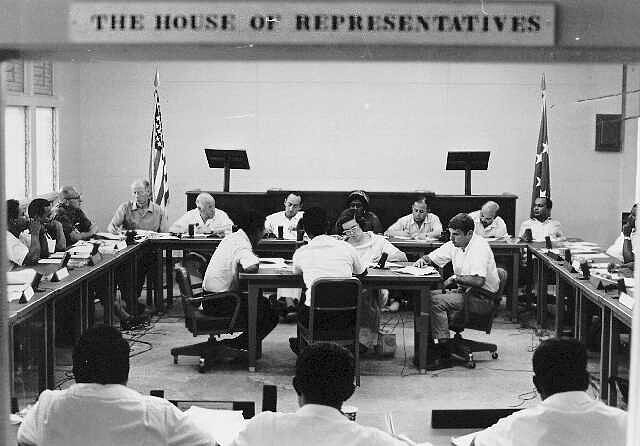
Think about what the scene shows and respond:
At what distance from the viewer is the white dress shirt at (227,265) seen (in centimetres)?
671

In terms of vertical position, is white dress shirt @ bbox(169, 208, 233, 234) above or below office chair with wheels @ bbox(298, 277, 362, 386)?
above

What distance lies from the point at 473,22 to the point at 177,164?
10.6 metres

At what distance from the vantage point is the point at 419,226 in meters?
9.72

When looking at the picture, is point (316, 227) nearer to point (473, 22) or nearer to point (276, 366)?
point (276, 366)

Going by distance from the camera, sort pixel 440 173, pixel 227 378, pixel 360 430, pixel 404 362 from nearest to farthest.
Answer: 1. pixel 360 430
2. pixel 227 378
3. pixel 404 362
4. pixel 440 173

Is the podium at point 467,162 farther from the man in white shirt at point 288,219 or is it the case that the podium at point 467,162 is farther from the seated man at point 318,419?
the seated man at point 318,419

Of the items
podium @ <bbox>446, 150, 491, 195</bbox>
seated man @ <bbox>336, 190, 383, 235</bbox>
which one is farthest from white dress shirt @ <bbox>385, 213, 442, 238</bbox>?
podium @ <bbox>446, 150, 491, 195</bbox>

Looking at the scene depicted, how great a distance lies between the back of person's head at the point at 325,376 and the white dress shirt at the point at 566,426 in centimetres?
51

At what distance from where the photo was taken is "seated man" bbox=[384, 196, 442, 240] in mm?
9570

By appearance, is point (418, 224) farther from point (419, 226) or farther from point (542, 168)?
point (542, 168)

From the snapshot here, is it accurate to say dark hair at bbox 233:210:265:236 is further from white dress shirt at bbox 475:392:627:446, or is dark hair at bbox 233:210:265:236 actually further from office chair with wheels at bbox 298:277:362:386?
white dress shirt at bbox 475:392:627:446

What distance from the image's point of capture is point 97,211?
12.1 m

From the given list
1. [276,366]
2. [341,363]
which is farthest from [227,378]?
[341,363]

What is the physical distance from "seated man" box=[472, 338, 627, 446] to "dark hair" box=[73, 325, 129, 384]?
1.13m
